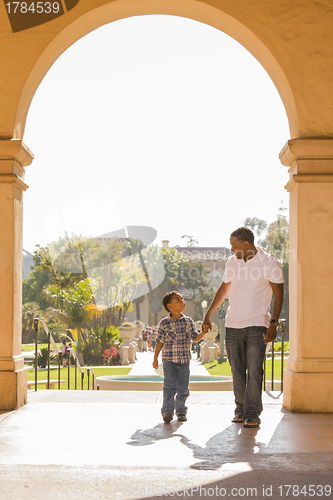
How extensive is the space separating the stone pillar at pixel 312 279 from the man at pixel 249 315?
2.68 feet

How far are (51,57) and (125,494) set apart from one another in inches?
188

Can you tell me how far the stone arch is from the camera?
5.55 meters

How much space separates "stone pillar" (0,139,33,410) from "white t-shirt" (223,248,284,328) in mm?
2307

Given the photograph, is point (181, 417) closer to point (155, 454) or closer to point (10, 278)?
point (155, 454)

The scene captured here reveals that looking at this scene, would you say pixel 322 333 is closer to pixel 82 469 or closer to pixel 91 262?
pixel 82 469

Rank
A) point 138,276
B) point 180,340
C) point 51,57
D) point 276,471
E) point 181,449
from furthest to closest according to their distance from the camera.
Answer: point 138,276
point 51,57
point 180,340
point 181,449
point 276,471

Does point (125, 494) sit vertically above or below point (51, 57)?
below

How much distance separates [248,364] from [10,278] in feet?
8.59

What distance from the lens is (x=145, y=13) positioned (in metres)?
6.14

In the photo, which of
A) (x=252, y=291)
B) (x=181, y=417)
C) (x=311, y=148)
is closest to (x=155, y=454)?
(x=181, y=417)

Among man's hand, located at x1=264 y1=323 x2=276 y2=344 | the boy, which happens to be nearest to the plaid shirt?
the boy

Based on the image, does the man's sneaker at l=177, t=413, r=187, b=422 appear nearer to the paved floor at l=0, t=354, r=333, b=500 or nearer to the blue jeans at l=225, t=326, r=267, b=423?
the paved floor at l=0, t=354, r=333, b=500

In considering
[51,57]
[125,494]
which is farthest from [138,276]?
[125,494]

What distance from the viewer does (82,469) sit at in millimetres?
3236
